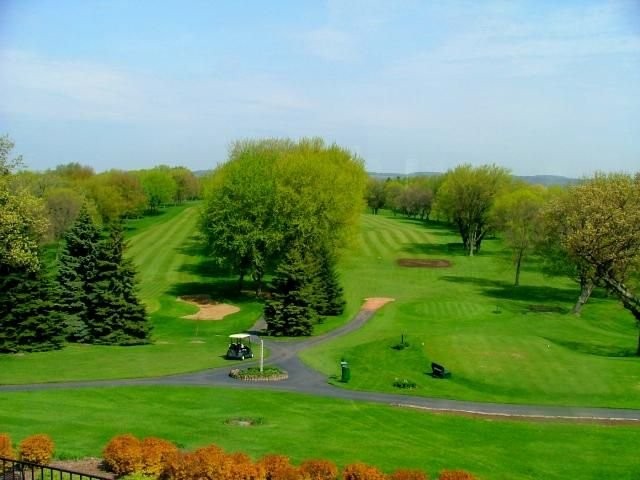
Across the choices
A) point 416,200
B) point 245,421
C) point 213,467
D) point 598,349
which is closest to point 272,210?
point 598,349

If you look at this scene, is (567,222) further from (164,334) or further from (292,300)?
(164,334)

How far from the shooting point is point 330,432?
73.0ft

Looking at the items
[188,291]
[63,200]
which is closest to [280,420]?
[188,291]

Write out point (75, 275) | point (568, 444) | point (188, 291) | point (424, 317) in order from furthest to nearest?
1. point (188, 291)
2. point (424, 317)
3. point (75, 275)
4. point (568, 444)

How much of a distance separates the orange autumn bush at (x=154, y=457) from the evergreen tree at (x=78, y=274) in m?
30.2

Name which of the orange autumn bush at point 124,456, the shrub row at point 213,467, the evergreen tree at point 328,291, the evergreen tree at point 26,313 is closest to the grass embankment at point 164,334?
the evergreen tree at point 26,313

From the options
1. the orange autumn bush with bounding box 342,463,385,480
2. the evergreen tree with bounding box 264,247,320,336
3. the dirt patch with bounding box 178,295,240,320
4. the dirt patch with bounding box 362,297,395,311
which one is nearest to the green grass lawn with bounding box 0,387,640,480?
the orange autumn bush with bounding box 342,463,385,480

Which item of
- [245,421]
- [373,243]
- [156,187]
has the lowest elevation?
[245,421]

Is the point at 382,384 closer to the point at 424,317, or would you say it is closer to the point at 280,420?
the point at 280,420

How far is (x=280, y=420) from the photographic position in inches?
935

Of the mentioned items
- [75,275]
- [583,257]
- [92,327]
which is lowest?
[92,327]

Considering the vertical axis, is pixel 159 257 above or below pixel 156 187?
below

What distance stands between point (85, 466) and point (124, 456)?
6.43 ft

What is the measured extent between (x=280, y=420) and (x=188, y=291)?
42.4 m
